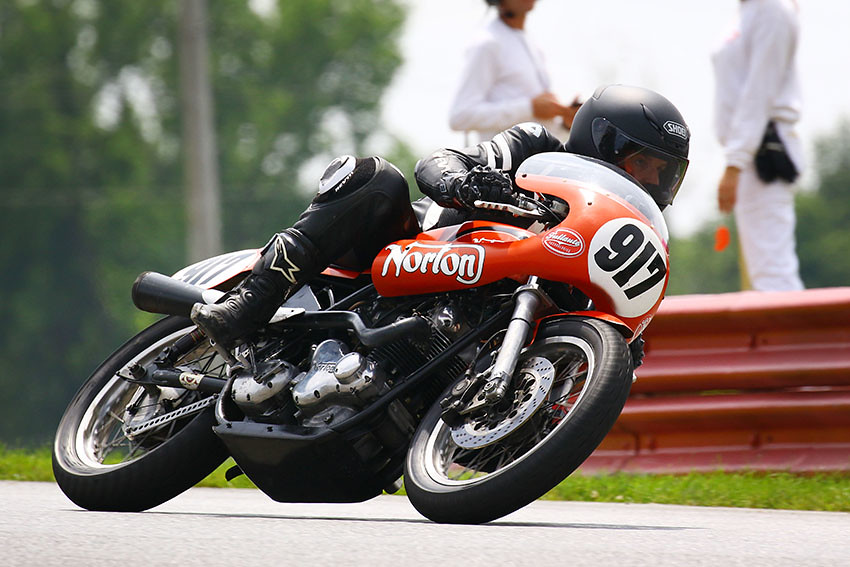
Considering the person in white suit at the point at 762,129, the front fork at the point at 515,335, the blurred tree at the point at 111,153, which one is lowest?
the blurred tree at the point at 111,153

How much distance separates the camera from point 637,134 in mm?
4938

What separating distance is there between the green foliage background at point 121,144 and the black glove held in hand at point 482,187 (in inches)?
1430

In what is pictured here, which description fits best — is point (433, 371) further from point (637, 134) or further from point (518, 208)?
point (637, 134)

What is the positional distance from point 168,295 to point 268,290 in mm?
496

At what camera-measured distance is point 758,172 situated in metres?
7.87

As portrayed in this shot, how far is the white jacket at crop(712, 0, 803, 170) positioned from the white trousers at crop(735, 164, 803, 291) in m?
0.16

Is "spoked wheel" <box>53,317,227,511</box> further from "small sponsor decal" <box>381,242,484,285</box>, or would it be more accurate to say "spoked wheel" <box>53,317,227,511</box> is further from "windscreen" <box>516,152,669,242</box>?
"windscreen" <box>516,152,669,242</box>

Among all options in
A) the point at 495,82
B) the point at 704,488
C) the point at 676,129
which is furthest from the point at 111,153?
the point at 676,129

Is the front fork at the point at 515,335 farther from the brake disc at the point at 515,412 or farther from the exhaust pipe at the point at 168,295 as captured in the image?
the exhaust pipe at the point at 168,295

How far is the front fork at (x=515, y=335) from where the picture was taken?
172 inches

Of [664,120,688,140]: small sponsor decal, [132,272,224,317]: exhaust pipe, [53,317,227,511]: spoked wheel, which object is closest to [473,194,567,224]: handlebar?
[664,120,688,140]: small sponsor decal

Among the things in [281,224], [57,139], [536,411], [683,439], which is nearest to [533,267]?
[536,411]

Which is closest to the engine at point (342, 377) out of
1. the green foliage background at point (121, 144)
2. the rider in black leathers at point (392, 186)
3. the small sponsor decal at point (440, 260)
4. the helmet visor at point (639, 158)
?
the small sponsor decal at point (440, 260)

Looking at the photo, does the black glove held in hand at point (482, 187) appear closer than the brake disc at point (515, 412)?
No
